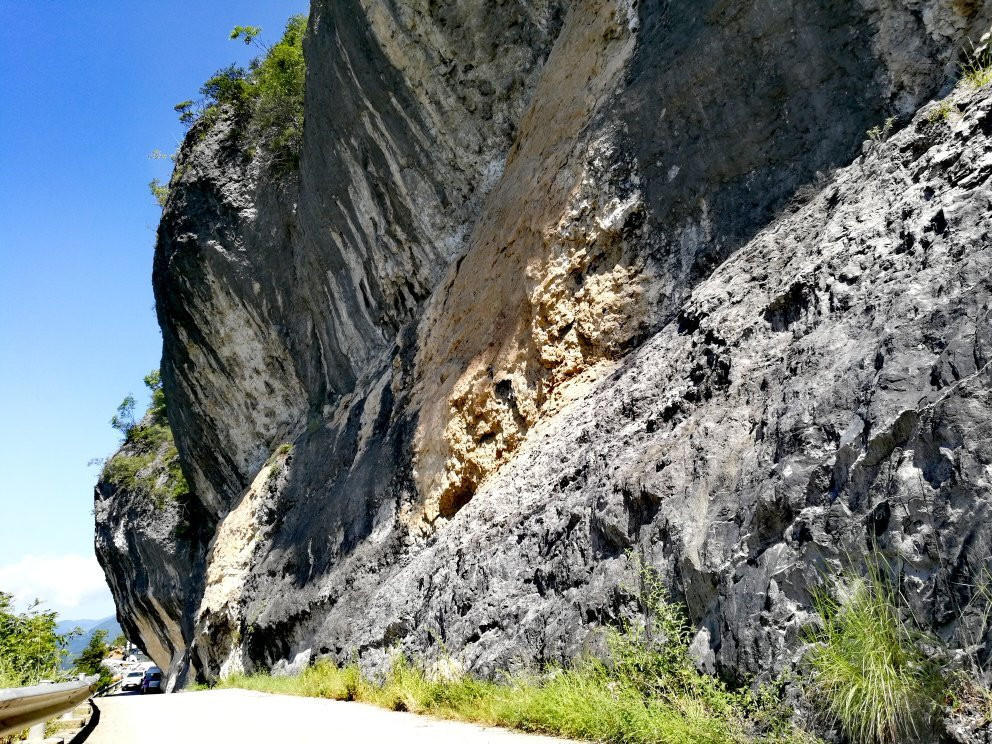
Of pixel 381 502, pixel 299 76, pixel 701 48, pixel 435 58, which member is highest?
pixel 299 76

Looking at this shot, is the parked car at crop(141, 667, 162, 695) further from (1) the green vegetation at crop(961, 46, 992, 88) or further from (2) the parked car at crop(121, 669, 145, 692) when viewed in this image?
(1) the green vegetation at crop(961, 46, 992, 88)

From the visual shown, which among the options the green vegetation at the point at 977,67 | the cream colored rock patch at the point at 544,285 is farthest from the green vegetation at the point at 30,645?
the green vegetation at the point at 977,67

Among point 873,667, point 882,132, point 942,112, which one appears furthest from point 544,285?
point 873,667

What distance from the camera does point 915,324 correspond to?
13.9ft

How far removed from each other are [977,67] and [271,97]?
21091mm

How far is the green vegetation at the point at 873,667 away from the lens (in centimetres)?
311

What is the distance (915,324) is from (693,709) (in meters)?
2.47

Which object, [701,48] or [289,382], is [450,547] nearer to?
[701,48]

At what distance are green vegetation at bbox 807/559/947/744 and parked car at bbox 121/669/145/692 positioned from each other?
3320cm

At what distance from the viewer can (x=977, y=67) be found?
5.99m

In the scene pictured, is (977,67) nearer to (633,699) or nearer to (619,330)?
(619,330)

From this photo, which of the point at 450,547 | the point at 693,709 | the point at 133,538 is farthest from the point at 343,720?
the point at 133,538

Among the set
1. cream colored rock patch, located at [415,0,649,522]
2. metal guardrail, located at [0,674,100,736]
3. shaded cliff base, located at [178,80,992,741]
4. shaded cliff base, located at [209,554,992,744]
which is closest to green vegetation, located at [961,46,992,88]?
shaded cliff base, located at [178,80,992,741]

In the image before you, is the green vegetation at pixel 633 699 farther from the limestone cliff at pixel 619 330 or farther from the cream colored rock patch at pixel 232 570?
the cream colored rock patch at pixel 232 570
